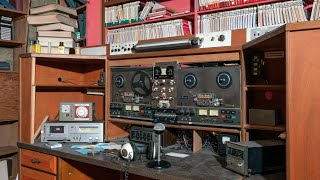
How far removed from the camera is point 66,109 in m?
2.60

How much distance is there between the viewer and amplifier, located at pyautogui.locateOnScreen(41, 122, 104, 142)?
98.1 inches

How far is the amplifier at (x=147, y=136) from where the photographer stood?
2.29 metres

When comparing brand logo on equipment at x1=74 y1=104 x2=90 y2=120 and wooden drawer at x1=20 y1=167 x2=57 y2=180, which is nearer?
wooden drawer at x1=20 y1=167 x2=57 y2=180

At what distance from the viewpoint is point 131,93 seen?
2.46 meters

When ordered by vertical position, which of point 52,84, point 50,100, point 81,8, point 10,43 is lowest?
point 50,100

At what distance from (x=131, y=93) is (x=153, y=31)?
87 centimetres

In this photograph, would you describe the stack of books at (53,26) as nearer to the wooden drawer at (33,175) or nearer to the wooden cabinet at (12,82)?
the wooden cabinet at (12,82)

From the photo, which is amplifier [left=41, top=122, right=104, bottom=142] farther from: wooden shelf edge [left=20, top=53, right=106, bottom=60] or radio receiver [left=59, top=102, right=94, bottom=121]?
wooden shelf edge [left=20, top=53, right=106, bottom=60]

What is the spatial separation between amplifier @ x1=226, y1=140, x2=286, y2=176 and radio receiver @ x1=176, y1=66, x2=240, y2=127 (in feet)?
0.95

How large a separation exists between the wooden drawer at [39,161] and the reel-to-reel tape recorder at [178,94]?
62cm

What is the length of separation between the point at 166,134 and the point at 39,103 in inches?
51.3

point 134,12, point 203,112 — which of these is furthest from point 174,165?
point 134,12

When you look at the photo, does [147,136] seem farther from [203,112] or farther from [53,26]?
[53,26]

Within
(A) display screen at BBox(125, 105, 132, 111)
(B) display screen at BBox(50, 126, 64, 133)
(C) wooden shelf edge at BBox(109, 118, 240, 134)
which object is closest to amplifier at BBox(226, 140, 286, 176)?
(C) wooden shelf edge at BBox(109, 118, 240, 134)
